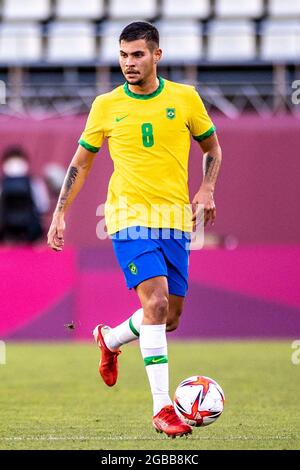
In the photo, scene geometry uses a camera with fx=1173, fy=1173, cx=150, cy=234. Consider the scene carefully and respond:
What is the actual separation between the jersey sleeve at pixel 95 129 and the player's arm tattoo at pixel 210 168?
69 cm

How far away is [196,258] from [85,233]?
116 inches

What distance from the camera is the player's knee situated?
6688 mm

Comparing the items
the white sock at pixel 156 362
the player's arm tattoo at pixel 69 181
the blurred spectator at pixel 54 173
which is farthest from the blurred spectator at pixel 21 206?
the white sock at pixel 156 362

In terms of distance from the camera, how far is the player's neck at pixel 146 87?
23.0 ft

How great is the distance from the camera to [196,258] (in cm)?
1548

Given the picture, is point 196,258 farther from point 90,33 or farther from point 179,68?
point 90,33

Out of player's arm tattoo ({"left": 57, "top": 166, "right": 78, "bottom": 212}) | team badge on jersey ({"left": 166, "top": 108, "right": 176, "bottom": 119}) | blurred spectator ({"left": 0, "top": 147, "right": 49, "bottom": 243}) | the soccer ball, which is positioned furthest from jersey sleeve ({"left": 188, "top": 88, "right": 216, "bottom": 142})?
blurred spectator ({"left": 0, "top": 147, "right": 49, "bottom": 243})

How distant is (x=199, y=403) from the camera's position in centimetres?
690

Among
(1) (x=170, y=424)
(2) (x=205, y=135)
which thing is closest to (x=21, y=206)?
(2) (x=205, y=135)

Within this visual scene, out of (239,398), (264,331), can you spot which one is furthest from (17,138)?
(239,398)

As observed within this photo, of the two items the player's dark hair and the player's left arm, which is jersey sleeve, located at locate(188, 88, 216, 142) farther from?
the player's dark hair

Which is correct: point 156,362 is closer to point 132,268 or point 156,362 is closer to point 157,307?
point 157,307

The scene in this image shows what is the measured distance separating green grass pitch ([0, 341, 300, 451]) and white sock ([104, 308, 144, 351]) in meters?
0.48

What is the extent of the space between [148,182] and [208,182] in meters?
0.48
